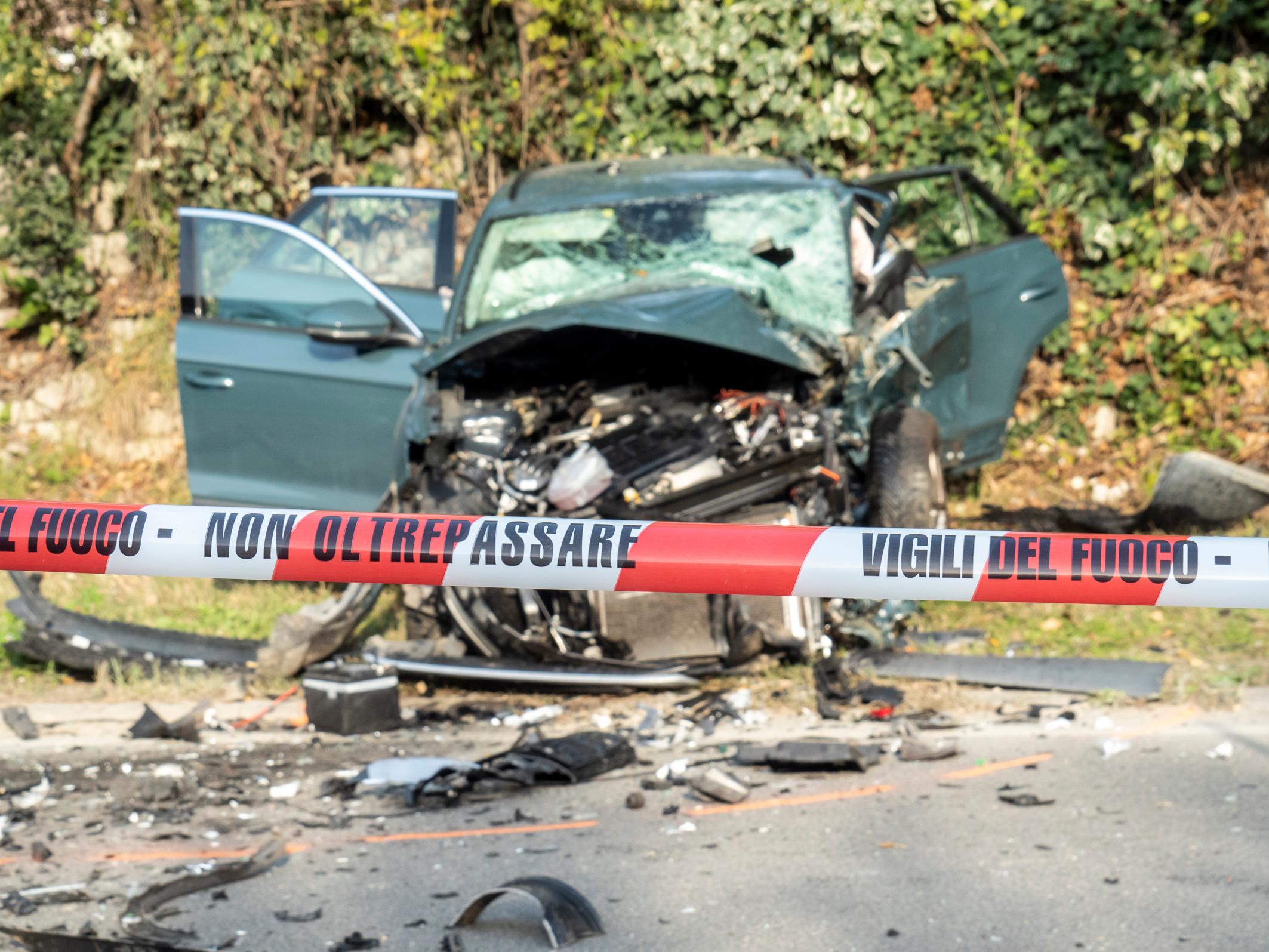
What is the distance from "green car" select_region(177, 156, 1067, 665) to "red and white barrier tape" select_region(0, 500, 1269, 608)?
2.72m

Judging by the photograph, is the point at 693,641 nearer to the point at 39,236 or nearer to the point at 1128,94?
the point at 1128,94

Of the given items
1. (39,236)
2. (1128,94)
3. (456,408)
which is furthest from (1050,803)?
(39,236)

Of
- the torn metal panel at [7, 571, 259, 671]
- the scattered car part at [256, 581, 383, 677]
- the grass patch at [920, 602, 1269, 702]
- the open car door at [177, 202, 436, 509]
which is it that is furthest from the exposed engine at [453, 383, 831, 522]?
the torn metal panel at [7, 571, 259, 671]

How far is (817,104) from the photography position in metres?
9.59

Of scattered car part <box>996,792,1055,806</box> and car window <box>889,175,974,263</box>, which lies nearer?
scattered car part <box>996,792,1055,806</box>

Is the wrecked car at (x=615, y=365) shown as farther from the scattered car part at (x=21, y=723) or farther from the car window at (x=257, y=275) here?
the scattered car part at (x=21, y=723)

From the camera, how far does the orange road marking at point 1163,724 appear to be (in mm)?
4352

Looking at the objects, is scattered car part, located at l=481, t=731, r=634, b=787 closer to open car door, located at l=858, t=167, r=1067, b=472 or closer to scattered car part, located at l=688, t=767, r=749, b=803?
scattered car part, located at l=688, t=767, r=749, b=803

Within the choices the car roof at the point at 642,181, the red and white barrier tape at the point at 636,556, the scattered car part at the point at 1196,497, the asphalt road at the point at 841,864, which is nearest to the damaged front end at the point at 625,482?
the car roof at the point at 642,181

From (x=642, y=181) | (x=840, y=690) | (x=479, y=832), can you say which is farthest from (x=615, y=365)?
(x=479, y=832)

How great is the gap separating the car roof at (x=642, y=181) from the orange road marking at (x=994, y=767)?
298 centimetres

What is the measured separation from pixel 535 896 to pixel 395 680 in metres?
2.07

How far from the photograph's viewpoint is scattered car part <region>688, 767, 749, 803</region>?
389 centimetres

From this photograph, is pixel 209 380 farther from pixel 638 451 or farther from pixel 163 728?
pixel 638 451
